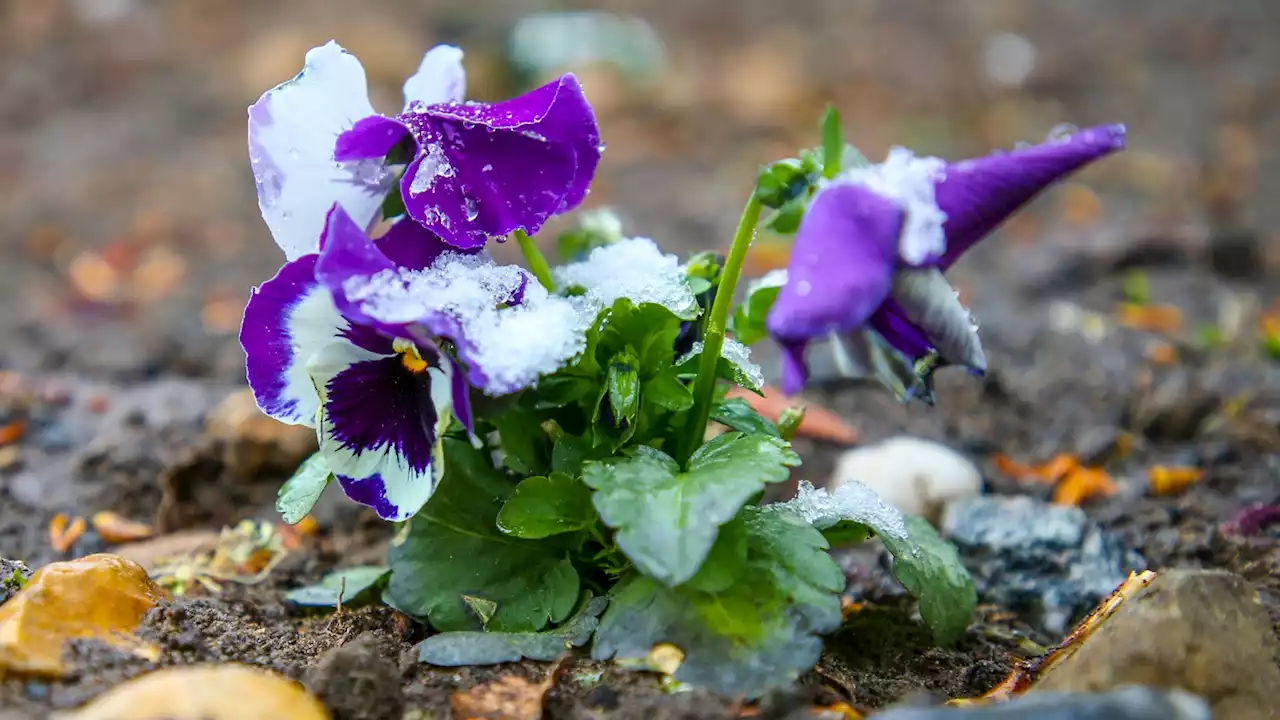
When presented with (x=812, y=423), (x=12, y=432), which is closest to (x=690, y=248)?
(x=812, y=423)

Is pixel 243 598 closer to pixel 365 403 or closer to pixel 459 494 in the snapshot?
pixel 459 494

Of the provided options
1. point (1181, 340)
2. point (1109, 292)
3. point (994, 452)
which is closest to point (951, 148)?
point (1109, 292)

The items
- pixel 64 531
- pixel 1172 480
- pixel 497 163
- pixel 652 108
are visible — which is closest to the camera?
pixel 497 163

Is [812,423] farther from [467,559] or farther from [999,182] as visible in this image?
[999,182]

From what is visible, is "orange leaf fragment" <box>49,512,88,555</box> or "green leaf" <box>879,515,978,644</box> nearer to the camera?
"green leaf" <box>879,515,978,644</box>

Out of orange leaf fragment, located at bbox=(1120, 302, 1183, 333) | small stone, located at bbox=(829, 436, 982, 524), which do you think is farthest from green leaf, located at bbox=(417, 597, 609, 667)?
orange leaf fragment, located at bbox=(1120, 302, 1183, 333)

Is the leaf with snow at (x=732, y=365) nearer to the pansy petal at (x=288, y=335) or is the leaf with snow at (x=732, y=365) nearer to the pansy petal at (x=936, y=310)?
the pansy petal at (x=936, y=310)

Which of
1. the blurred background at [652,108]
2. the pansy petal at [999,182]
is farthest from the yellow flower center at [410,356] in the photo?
the blurred background at [652,108]

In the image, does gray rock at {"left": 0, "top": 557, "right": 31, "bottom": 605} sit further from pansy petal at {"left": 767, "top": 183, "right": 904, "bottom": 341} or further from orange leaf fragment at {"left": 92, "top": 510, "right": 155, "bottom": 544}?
pansy petal at {"left": 767, "top": 183, "right": 904, "bottom": 341}
